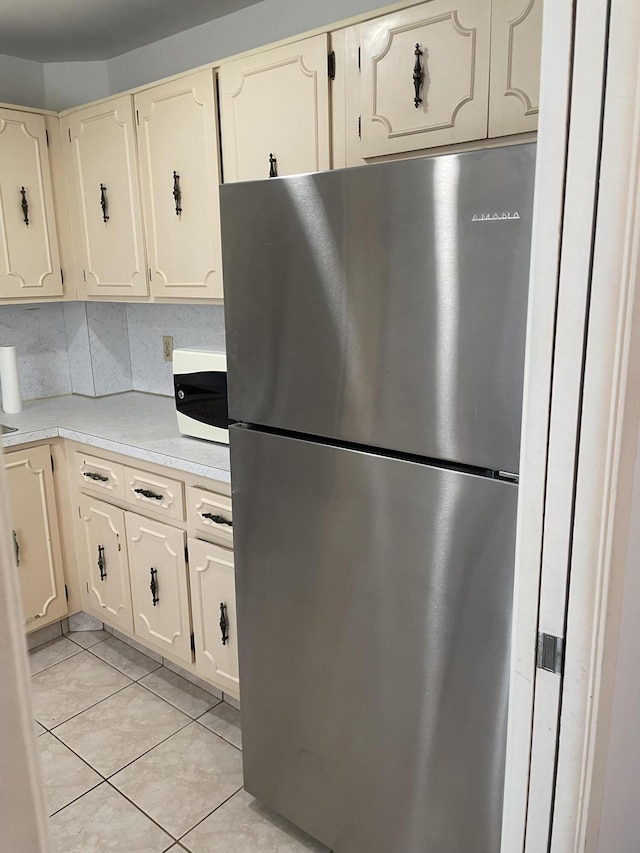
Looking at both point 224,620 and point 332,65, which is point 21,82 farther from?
point 224,620

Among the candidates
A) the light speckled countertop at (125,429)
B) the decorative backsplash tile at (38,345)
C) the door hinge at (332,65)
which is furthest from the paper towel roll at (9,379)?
the door hinge at (332,65)

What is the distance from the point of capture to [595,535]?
88cm

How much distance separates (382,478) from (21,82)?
8.53 ft

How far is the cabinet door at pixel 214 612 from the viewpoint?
209cm

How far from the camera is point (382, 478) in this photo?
1272 mm

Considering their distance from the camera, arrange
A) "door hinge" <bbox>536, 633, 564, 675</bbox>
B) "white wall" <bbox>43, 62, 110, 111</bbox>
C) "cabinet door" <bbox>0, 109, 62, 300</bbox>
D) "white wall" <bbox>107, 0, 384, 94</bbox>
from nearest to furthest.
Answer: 1. "door hinge" <bbox>536, 633, 564, 675</bbox>
2. "white wall" <bbox>107, 0, 384, 94</bbox>
3. "cabinet door" <bbox>0, 109, 62, 300</bbox>
4. "white wall" <bbox>43, 62, 110, 111</bbox>

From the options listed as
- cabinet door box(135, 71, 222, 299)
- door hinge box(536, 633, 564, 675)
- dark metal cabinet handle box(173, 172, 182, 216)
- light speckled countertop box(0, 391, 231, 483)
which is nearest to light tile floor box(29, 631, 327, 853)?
light speckled countertop box(0, 391, 231, 483)

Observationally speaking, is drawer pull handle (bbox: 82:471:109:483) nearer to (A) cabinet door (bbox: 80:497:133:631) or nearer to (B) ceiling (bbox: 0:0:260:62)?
(A) cabinet door (bbox: 80:497:133:631)

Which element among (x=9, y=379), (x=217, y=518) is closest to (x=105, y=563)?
(x=217, y=518)

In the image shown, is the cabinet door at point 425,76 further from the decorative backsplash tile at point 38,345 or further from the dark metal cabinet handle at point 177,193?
the decorative backsplash tile at point 38,345

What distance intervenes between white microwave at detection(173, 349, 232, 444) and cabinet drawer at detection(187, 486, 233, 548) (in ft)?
0.72

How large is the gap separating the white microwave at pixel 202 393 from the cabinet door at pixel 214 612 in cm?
38

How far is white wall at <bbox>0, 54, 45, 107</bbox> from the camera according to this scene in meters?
2.78

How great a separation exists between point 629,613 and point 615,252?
1.71 ft
